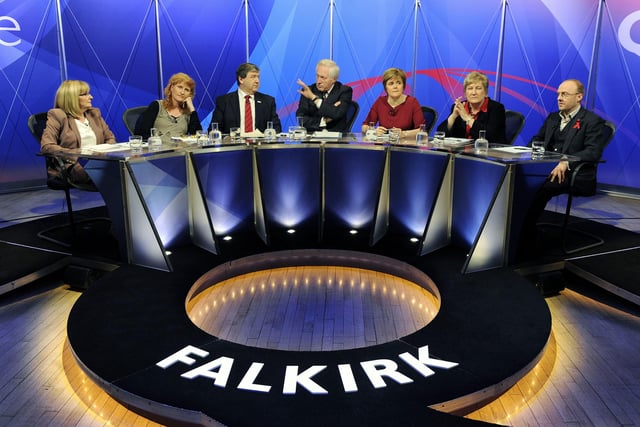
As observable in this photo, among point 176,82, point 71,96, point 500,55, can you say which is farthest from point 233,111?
point 500,55

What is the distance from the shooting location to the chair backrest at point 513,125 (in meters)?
4.91

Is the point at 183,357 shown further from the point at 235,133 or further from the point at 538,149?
the point at 538,149

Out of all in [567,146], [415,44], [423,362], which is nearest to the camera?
[423,362]

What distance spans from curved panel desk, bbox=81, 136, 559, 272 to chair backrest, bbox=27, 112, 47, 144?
971 millimetres

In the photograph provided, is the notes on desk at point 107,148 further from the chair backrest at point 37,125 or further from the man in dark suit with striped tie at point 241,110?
the man in dark suit with striped tie at point 241,110

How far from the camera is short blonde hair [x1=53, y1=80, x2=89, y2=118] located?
4.32 meters

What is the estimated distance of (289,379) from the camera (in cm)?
249

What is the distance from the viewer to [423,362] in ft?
8.63

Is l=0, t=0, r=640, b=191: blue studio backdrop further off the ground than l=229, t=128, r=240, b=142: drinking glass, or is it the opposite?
l=0, t=0, r=640, b=191: blue studio backdrop

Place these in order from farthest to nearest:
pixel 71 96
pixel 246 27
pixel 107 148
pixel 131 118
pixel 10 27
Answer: pixel 246 27
pixel 10 27
pixel 131 118
pixel 71 96
pixel 107 148

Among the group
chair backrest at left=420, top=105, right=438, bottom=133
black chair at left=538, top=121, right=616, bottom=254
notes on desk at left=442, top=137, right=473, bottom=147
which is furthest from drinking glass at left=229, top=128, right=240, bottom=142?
black chair at left=538, top=121, right=616, bottom=254

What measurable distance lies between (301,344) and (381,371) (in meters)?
0.68

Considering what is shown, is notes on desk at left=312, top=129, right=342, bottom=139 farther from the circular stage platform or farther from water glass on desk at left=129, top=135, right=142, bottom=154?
water glass on desk at left=129, top=135, right=142, bottom=154

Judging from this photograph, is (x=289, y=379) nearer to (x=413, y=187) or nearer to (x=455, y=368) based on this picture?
(x=455, y=368)
